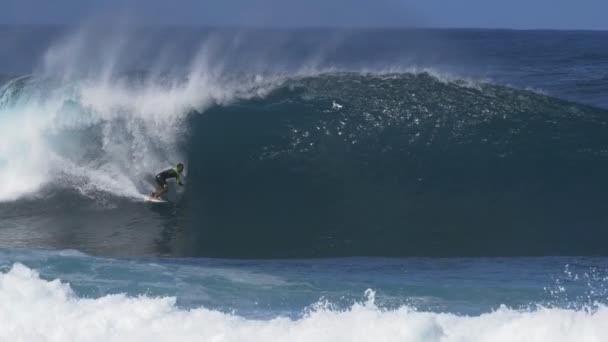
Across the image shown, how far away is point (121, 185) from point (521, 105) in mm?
8661

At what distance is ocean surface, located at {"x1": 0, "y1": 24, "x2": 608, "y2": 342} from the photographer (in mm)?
9539

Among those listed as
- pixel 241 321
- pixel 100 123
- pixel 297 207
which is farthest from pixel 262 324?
pixel 100 123

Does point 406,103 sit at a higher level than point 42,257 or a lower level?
higher

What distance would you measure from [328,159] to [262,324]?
7.46 meters

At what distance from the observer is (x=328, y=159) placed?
1634 centimetres

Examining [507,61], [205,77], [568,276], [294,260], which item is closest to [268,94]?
[205,77]

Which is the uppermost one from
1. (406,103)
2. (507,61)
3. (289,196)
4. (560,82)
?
(507,61)

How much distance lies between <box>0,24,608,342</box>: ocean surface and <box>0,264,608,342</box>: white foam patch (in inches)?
1.0

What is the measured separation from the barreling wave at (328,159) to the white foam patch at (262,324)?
11.3 feet

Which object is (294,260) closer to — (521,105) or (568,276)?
(568,276)

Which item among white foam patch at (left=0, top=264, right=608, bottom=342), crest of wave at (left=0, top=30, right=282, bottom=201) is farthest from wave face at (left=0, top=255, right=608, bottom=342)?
crest of wave at (left=0, top=30, right=282, bottom=201)

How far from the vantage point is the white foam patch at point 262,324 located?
8.80m

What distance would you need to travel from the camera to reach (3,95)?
1873 centimetres

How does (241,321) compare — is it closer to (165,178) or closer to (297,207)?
(297,207)
